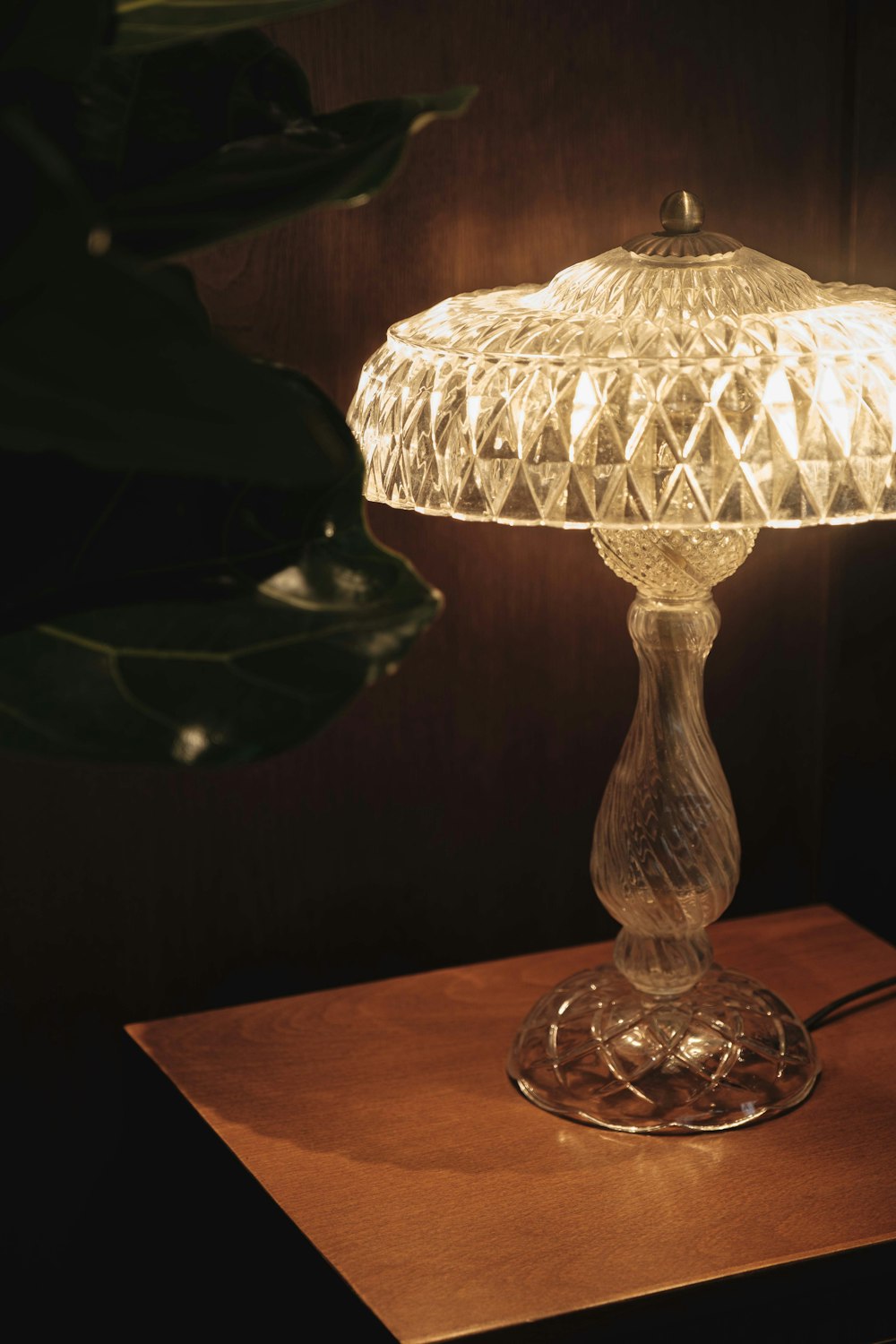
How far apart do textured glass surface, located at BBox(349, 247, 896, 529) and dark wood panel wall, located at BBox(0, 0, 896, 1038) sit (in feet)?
0.97

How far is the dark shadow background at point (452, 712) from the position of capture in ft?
3.65

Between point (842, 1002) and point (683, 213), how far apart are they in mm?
569

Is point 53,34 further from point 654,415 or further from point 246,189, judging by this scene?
point 654,415

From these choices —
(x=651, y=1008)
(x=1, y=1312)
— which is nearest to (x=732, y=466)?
(x=651, y=1008)

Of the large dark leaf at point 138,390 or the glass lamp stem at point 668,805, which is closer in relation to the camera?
the large dark leaf at point 138,390

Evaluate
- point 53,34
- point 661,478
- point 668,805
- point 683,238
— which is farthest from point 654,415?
point 53,34

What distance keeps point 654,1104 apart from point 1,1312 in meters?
0.57

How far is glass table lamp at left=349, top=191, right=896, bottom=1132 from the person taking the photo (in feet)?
2.47

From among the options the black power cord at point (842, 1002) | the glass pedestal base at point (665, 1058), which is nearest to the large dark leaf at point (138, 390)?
the glass pedestal base at point (665, 1058)

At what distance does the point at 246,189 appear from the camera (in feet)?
0.89

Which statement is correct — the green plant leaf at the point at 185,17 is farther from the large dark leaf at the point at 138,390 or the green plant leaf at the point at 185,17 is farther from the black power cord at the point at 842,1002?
the black power cord at the point at 842,1002

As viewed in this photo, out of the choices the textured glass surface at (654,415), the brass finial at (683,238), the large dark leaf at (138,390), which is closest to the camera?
the large dark leaf at (138,390)

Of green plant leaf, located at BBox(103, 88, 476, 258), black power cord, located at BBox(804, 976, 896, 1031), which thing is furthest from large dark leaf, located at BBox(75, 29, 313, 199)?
black power cord, located at BBox(804, 976, 896, 1031)

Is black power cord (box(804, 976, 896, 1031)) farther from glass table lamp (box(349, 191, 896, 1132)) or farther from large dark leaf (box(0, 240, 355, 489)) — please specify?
large dark leaf (box(0, 240, 355, 489))
